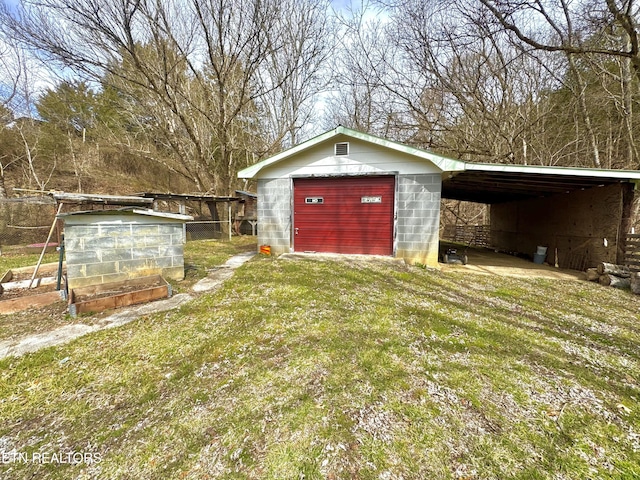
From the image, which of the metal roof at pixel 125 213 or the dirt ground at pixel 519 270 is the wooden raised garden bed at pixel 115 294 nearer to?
the metal roof at pixel 125 213

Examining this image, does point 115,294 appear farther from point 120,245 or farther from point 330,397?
point 330,397

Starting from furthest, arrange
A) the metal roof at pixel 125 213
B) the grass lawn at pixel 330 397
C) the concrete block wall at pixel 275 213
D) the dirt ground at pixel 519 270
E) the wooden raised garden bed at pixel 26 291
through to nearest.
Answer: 1. the concrete block wall at pixel 275 213
2. the dirt ground at pixel 519 270
3. the metal roof at pixel 125 213
4. the wooden raised garden bed at pixel 26 291
5. the grass lawn at pixel 330 397

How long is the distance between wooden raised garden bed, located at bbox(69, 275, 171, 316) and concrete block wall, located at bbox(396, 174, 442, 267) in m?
5.76

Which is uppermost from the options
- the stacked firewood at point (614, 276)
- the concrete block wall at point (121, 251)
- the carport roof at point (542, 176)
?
the carport roof at point (542, 176)

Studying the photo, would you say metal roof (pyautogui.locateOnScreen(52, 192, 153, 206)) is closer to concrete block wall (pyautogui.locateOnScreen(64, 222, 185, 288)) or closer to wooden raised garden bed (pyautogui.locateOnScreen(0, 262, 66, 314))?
concrete block wall (pyautogui.locateOnScreen(64, 222, 185, 288))

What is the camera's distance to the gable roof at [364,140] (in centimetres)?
631

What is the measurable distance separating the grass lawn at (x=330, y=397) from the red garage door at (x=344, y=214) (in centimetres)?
355

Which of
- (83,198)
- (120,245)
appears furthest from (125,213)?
(83,198)

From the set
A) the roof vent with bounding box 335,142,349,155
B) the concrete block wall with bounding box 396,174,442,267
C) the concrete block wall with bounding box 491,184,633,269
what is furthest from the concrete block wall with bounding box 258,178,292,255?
the concrete block wall with bounding box 491,184,633,269

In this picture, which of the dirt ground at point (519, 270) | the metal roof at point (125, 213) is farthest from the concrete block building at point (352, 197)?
the metal roof at point (125, 213)

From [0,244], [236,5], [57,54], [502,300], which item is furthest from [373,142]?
[0,244]

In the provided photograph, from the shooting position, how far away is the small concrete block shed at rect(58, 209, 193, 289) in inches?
167

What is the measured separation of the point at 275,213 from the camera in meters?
7.99

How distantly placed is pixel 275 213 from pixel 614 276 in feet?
28.8
